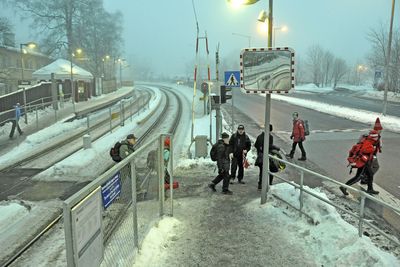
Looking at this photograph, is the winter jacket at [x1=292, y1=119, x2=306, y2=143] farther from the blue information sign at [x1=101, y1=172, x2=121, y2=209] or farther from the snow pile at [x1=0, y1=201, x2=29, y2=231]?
the blue information sign at [x1=101, y1=172, x2=121, y2=209]

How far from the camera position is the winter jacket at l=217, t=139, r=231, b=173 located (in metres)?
8.69

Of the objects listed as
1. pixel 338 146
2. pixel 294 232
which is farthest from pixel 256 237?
pixel 338 146

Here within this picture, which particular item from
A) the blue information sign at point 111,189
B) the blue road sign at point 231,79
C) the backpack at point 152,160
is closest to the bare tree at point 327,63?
the blue road sign at point 231,79

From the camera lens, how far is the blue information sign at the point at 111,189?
4090 mm

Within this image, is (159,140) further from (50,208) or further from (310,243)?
(50,208)

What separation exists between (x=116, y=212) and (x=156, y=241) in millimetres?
1269

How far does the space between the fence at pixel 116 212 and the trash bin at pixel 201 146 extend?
460 cm

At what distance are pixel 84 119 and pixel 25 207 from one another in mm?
17778

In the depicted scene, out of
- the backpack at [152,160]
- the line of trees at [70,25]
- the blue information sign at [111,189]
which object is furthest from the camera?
the line of trees at [70,25]

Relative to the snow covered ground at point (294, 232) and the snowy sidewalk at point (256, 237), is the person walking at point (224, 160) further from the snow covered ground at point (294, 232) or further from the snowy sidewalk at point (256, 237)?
the snowy sidewalk at point (256, 237)

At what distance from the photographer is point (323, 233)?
19.5ft

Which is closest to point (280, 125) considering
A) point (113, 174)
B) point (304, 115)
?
point (304, 115)

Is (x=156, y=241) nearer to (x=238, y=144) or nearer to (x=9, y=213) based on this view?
(x=9, y=213)

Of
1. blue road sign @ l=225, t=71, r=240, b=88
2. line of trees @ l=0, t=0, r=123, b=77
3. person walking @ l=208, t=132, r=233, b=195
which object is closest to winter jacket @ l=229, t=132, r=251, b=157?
person walking @ l=208, t=132, r=233, b=195
